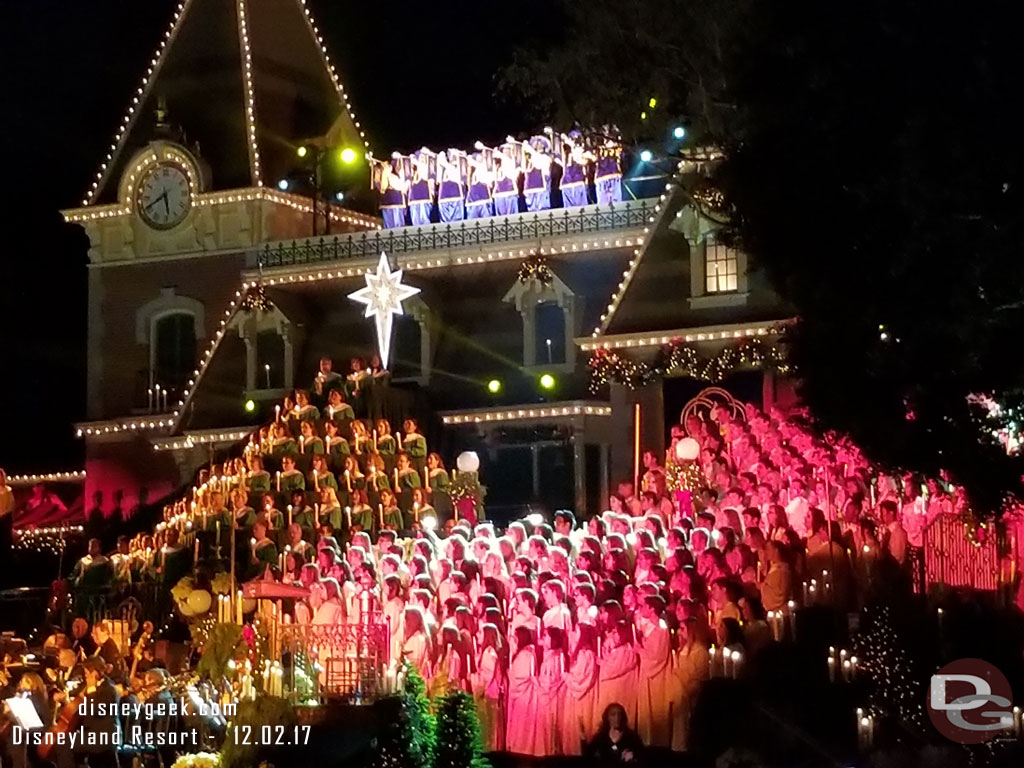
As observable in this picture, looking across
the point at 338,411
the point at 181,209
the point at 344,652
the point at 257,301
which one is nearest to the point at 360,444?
the point at 338,411

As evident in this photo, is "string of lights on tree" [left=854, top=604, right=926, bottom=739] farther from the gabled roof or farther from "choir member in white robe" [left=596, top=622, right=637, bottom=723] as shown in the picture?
the gabled roof

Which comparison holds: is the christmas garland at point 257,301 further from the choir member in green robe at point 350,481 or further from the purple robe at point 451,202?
the choir member in green robe at point 350,481

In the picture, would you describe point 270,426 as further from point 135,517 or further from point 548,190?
point 548,190

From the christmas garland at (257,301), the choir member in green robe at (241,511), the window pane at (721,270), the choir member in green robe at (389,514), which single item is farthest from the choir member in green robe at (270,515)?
the window pane at (721,270)

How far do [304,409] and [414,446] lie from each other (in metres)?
1.82

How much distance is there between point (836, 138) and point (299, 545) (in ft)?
41.2

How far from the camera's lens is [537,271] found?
2986 centimetres

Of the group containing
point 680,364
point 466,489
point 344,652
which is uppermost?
point 680,364

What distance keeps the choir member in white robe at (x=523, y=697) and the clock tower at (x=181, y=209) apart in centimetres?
1630

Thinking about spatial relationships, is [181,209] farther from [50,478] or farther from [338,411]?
[338,411]

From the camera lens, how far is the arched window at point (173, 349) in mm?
34250

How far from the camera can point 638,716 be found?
17.6m

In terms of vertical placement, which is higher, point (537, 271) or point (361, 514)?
point (537, 271)

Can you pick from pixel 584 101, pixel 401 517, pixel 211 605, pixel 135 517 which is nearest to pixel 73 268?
pixel 135 517
